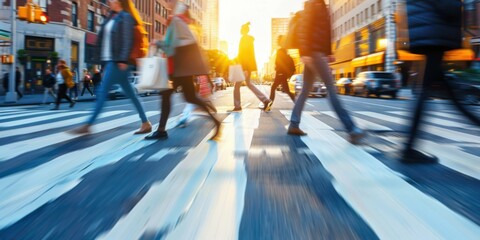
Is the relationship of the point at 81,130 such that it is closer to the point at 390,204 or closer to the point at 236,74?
the point at 390,204

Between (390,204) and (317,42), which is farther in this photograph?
(317,42)

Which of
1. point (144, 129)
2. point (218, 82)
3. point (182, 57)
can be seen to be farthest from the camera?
point (218, 82)

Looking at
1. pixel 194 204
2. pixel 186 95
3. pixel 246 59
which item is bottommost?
pixel 194 204

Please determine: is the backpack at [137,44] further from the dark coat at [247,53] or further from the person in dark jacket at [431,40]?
the dark coat at [247,53]

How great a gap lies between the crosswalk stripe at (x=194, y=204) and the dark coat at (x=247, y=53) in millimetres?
5903

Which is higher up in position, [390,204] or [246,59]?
[246,59]

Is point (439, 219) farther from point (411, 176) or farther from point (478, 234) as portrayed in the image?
point (411, 176)

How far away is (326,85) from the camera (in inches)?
191

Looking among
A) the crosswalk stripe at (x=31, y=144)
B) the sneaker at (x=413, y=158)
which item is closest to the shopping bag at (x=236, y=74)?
the crosswalk stripe at (x=31, y=144)

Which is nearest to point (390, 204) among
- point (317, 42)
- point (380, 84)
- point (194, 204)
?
point (194, 204)

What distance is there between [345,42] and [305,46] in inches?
2354

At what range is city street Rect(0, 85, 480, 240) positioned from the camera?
1.95 meters

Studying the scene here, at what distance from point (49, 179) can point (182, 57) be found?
7.83ft

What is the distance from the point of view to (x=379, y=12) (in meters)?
46.6
